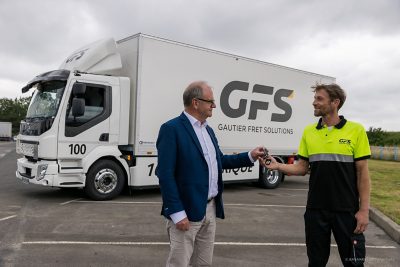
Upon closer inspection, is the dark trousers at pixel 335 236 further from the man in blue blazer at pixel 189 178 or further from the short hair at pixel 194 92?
the short hair at pixel 194 92

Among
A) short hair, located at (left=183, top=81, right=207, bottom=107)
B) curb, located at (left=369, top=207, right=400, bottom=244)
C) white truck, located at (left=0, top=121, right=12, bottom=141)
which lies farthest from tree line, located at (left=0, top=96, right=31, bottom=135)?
short hair, located at (left=183, top=81, right=207, bottom=107)

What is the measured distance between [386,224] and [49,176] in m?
6.34

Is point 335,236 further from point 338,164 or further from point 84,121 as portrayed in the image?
point 84,121

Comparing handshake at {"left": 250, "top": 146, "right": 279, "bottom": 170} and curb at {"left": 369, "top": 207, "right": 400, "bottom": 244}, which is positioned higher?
handshake at {"left": 250, "top": 146, "right": 279, "bottom": 170}

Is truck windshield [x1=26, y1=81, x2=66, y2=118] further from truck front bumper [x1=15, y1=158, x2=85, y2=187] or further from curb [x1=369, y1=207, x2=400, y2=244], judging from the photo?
curb [x1=369, y1=207, x2=400, y2=244]

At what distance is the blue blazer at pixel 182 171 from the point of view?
3078 mm

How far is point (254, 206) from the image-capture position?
9.05 m

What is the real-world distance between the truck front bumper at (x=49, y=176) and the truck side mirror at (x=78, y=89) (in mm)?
1476

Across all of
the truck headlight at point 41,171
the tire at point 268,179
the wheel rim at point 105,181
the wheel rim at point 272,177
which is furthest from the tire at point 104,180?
the wheel rim at point 272,177

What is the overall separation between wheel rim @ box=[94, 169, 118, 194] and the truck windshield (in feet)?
5.21

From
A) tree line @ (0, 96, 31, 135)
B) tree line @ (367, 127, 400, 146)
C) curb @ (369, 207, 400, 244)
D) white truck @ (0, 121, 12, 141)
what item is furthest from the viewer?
tree line @ (0, 96, 31, 135)

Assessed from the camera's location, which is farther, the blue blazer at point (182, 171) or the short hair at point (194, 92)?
the short hair at point (194, 92)

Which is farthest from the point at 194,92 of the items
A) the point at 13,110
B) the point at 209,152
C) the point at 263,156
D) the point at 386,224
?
the point at 13,110

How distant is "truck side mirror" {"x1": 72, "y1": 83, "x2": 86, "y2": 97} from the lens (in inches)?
340
